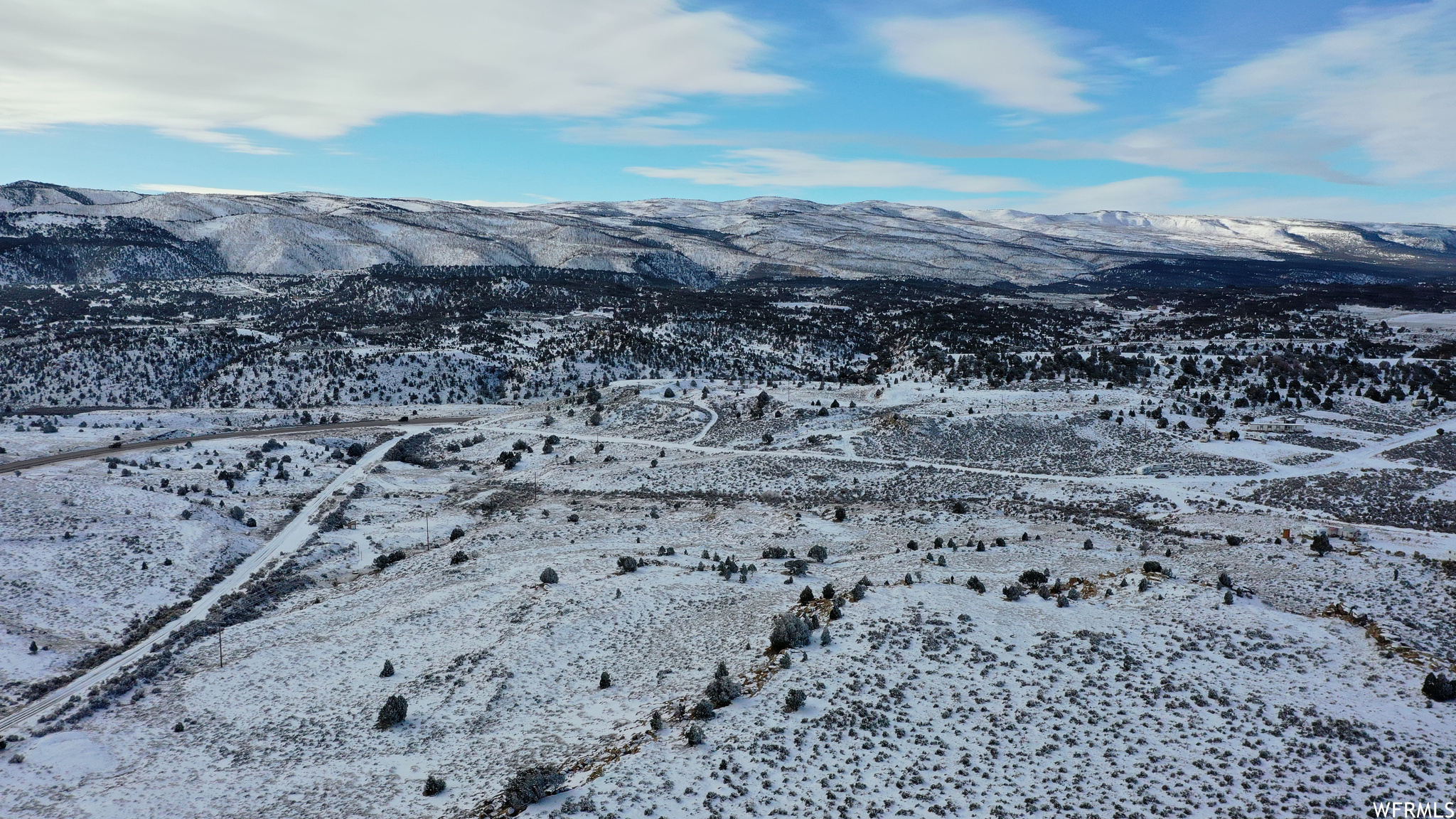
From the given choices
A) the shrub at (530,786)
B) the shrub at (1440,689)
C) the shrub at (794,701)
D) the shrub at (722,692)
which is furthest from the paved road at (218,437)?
the shrub at (1440,689)

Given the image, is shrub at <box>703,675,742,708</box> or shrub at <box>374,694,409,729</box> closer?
shrub at <box>703,675,742,708</box>

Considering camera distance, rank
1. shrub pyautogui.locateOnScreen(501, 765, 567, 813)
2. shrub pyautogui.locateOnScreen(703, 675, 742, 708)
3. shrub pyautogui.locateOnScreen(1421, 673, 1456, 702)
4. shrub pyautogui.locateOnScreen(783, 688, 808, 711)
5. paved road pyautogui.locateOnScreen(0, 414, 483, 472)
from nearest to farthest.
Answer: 1. shrub pyautogui.locateOnScreen(501, 765, 567, 813)
2. shrub pyautogui.locateOnScreen(1421, 673, 1456, 702)
3. shrub pyautogui.locateOnScreen(783, 688, 808, 711)
4. shrub pyautogui.locateOnScreen(703, 675, 742, 708)
5. paved road pyautogui.locateOnScreen(0, 414, 483, 472)

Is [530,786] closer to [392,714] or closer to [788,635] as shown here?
[392,714]

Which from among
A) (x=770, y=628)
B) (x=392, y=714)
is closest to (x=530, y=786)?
(x=392, y=714)

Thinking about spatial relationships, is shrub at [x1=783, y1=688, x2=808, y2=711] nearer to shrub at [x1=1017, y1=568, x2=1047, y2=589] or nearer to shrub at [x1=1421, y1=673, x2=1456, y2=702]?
shrub at [x1=1017, y1=568, x2=1047, y2=589]

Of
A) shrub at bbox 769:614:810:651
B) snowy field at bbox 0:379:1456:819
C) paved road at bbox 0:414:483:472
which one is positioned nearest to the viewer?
snowy field at bbox 0:379:1456:819

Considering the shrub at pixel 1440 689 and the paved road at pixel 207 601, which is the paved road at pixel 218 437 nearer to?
the paved road at pixel 207 601

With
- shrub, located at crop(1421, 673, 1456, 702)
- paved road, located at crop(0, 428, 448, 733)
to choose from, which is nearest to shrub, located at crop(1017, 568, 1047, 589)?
shrub, located at crop(1421, 673, 1456, 702)
